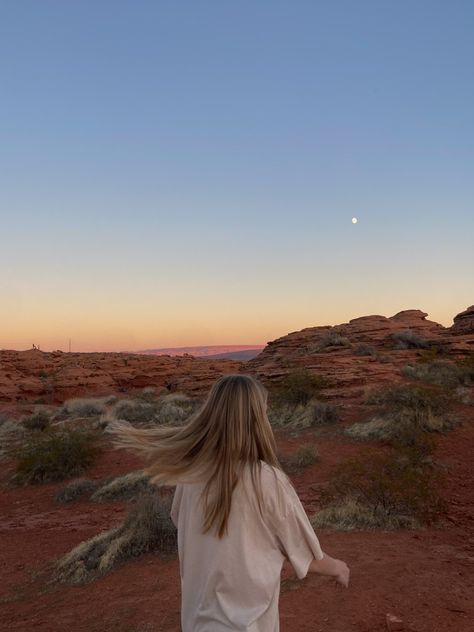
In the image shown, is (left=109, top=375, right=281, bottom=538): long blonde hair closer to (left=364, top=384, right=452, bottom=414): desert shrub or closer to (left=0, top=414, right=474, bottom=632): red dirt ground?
(left=0, top=414, right=474, bottom=632): red dirt ground

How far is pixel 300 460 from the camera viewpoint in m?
10.4

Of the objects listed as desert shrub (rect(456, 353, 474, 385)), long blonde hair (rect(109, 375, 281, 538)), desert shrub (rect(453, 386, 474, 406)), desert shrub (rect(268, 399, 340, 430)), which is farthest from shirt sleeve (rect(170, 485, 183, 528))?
desert shrub (rect(456, 353, 474, 385))

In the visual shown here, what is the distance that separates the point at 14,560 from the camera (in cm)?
759

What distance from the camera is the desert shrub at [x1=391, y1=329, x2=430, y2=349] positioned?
2469 centimetres

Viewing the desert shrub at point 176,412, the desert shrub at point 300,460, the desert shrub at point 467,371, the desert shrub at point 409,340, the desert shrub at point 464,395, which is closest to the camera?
the desert shrub at point 300,460

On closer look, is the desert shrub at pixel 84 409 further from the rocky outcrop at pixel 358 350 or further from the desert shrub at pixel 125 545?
the desert shrub at pixel 125 545

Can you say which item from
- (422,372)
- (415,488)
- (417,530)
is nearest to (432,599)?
(417,530)

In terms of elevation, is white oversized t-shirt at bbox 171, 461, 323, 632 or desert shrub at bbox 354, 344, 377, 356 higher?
desert shrub at bbox 354, 344, 377, 356

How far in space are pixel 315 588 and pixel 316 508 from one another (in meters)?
2.95

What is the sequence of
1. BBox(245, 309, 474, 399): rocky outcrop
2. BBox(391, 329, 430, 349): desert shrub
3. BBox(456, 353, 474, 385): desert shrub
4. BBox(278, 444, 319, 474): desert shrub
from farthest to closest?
BBox(391, 329, 430, 349): desert shrub → BBox(245, 309, 474, 399): rocky outcrop → BBox(456, 353, 474, 385): desert shrub → BBox(278, 444, 319, 474): desert shrub

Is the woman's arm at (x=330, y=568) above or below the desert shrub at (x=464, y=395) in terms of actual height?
above

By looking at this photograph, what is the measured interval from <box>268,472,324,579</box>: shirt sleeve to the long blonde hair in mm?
102

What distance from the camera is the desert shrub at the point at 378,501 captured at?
270 inches

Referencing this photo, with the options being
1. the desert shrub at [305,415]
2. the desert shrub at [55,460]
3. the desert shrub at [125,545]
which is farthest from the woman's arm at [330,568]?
the desert shrub at [305,415]
